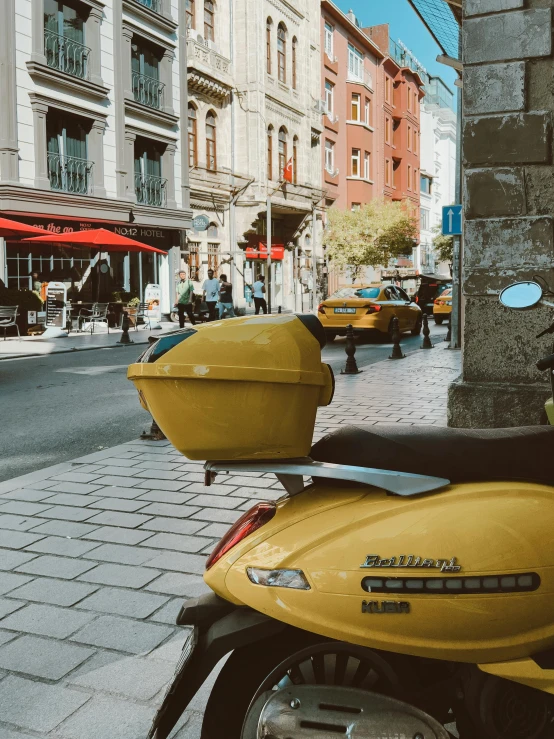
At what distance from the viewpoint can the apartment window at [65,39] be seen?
23984 millimetres

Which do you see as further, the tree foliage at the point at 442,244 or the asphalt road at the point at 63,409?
the tree foliage at the point at 442,244

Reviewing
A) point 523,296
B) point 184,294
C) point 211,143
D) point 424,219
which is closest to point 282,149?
point 211,143

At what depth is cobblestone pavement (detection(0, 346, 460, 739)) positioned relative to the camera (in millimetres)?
2611

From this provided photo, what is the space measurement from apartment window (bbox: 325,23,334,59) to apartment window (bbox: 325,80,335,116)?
5.18 ft

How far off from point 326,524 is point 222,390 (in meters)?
0.44

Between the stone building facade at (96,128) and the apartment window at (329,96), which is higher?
the apartment window at (329,96)

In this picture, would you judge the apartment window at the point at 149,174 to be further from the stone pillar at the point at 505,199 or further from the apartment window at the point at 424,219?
the apartment window at the point at 424,219

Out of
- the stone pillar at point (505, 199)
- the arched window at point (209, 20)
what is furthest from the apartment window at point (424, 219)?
the stone pillar at point (505, 199)

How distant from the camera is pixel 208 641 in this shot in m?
2.02

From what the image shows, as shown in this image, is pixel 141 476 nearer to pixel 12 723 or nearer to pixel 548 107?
pixel 12 723

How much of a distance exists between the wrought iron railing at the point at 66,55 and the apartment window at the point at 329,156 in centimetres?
2226

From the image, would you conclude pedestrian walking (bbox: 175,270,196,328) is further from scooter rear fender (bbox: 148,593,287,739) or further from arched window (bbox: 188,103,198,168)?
scooter rear fender (bbox: 148,593,287,739)

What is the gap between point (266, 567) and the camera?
199 cm

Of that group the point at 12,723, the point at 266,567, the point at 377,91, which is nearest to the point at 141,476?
the point at 12,723
